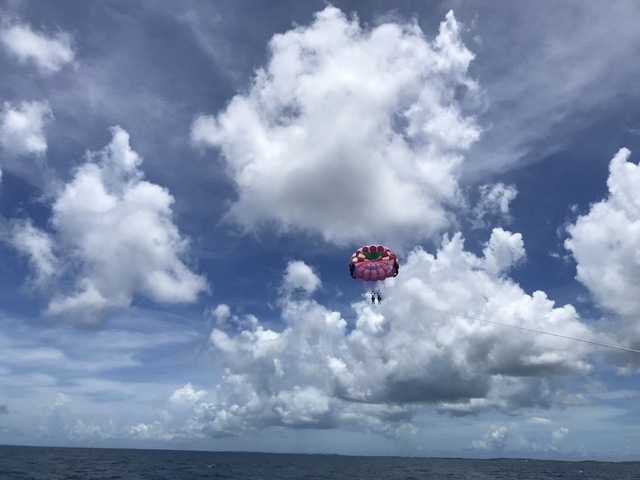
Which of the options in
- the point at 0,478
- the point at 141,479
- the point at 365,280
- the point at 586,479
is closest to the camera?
the point at 365,280

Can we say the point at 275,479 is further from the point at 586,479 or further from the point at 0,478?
the point at 586,479

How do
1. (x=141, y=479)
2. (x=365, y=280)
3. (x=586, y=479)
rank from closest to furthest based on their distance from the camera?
(x=365, y=280) < (x=141, y=479) < (x=586, y=479)

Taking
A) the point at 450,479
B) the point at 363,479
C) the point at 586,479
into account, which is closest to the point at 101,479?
the point at 363,479

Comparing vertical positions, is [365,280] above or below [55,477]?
above

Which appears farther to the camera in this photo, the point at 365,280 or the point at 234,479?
the point at 234,479

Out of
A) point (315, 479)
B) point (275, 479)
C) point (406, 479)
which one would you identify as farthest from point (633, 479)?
point (275, 479)

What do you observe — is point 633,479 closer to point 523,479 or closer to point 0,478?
point 523,479
